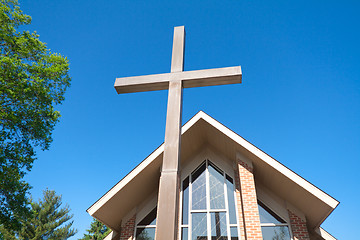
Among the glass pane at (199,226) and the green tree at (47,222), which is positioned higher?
the green tree at (47,222)

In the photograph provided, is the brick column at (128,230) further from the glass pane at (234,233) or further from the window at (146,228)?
the glass pane at (234,233)

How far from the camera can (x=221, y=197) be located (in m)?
7.67

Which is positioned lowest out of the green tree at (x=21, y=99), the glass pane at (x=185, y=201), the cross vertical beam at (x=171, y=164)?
the cross vertical beam at (x=171, y=164)

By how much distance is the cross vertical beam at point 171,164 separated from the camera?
2.44m

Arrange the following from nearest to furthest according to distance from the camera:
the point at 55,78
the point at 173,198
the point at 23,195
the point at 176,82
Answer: the point at 173,198 < the point at 176,82 < the point at 23,195 < the point at 55,78

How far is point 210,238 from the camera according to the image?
22.7ft

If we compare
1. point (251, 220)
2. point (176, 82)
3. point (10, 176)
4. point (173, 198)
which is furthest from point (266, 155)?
point (10, 176)

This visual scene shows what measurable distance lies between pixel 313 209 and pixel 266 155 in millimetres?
1987

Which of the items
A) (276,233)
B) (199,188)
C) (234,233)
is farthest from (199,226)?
(276,233)

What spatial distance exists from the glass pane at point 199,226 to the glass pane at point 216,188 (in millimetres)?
487

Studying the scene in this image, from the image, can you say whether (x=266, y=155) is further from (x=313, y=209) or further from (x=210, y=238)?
(x=210, y=238)

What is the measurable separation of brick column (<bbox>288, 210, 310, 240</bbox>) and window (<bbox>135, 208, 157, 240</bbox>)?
14.2 feet

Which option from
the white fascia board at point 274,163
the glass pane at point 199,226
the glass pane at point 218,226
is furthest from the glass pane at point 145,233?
the white fascia board at point 274,163

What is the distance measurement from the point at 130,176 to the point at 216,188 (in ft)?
9.69
